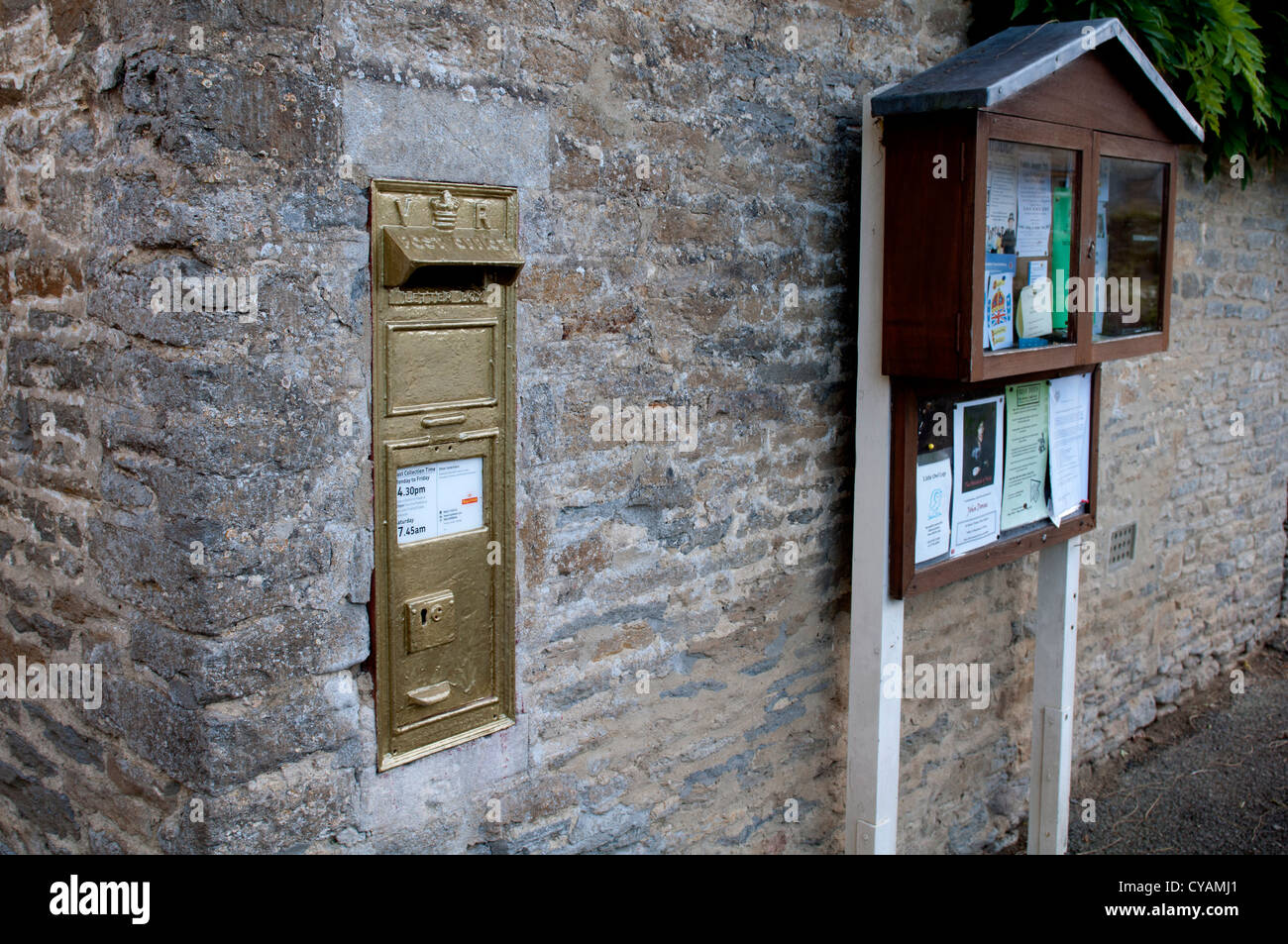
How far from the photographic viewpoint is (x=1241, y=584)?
6887 mm

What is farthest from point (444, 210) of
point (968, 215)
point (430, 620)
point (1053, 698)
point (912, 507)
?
point (1053, 698)

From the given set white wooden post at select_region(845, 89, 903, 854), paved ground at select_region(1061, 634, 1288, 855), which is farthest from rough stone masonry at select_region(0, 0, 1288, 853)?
paved ground at select_region(1061, 634, 1288, 855)

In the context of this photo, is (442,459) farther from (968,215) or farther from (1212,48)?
(1212,48)

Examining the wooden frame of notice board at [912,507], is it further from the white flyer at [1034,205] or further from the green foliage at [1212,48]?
the green foliage at [1212,48]

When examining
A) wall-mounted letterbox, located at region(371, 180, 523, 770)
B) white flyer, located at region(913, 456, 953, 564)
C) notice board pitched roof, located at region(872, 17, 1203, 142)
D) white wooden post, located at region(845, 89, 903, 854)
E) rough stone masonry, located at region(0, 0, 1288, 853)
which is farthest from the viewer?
white flyer, located at region(913, 456, 953, 564)

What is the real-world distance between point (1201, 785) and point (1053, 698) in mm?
1459

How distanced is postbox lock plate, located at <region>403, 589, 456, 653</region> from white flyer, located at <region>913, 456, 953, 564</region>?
5.40ft

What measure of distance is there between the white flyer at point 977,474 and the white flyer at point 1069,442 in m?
0.36

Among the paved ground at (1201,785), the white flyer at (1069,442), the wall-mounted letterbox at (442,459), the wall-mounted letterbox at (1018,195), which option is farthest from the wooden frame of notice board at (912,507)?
the paved ground at (1201,785)

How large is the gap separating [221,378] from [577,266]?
1037 mm

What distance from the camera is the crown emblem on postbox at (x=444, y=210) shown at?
267 centimetres

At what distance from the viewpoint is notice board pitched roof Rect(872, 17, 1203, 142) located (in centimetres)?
315

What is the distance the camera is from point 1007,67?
3.26 m

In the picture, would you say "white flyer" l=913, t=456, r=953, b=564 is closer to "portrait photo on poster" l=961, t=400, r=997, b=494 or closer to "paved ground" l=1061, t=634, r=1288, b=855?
"portrait photo on poster" l=961, t=400, r=997, b=494
